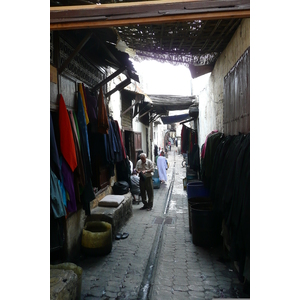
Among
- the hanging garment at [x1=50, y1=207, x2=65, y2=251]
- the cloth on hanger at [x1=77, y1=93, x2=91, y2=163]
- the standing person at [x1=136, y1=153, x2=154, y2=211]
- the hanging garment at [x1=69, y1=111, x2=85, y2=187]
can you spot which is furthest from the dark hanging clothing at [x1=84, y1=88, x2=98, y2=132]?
the standing person at [x1=136, y1=153, x2=154, y2=211]

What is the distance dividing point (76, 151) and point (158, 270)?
92.9 inches

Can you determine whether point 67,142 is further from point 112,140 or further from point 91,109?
point 112,140

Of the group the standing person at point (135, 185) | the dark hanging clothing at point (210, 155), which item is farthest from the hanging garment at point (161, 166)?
the dark hanging clothing at point (210, 155)

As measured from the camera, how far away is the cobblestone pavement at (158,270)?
12.0ft

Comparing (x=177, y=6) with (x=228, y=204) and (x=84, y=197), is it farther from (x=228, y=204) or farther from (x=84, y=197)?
(x=84, y=197)

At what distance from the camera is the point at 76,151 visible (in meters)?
4.04

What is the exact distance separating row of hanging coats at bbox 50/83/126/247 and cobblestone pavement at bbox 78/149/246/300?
109cm

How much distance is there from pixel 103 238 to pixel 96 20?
3895mm

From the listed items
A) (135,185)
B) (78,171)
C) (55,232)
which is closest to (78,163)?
(78,171)

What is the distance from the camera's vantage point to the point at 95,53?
18.7ft

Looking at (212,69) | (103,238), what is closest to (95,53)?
(212,69)

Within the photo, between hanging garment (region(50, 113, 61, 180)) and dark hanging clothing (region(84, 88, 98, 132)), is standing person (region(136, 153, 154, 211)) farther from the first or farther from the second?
hanging garment (region(50, 113, 61, 180))

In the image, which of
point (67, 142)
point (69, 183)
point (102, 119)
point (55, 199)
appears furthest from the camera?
point (102, 119)

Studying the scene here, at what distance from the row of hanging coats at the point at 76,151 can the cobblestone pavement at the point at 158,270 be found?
3.58 ft
